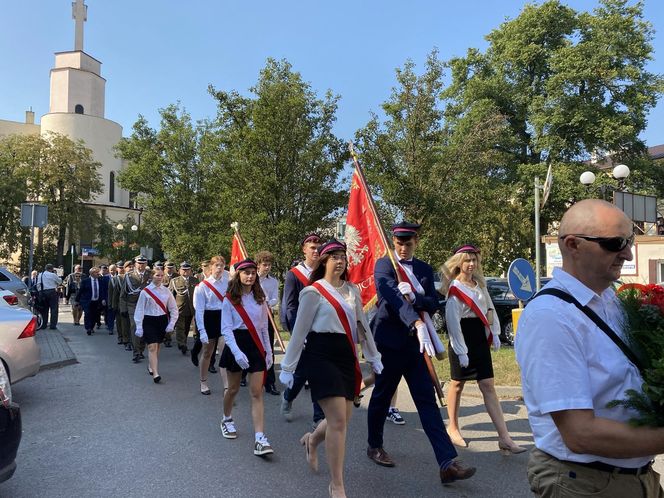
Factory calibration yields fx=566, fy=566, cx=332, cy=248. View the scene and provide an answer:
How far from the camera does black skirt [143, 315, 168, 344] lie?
8.90 meters

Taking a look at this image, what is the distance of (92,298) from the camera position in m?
Answer: 16.3

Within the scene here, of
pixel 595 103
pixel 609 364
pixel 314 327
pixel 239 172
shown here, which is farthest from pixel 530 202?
pixel 609 364

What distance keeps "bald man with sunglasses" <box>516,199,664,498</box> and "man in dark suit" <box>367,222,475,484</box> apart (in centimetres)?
251

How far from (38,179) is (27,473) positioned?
144 feet

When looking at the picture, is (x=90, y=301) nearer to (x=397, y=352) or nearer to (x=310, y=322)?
(x=397, y=352)

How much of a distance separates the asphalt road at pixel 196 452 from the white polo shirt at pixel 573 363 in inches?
110

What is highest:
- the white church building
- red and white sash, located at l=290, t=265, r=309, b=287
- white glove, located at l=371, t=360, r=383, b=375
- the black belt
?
the white church building

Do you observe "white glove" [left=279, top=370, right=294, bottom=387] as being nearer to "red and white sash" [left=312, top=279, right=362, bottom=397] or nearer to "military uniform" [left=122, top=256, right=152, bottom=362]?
"red and white sash" [left=312, top=279, right=362, bottom=397]

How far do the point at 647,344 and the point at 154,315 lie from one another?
823 cm

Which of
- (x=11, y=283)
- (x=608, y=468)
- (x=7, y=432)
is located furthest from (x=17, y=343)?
(x=11, y=283)

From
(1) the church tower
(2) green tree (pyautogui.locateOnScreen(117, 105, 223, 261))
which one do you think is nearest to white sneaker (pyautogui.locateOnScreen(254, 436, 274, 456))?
(2) green tree (pyautogui.locateOnScreen(117, 105, 223, 261))

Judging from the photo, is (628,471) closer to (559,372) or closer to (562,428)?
(562,428)

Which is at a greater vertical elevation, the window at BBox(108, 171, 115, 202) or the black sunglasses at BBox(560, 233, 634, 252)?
the window at BBox(108, 171, 115, 202)

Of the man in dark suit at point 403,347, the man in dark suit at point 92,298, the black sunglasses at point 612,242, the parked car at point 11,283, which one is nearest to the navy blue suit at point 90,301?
the man in dark suit at point 92,298
